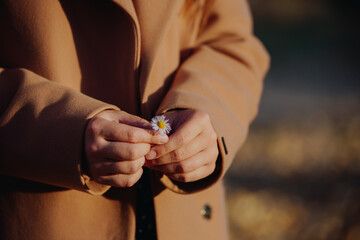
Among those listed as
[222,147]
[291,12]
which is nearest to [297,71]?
[291,12]

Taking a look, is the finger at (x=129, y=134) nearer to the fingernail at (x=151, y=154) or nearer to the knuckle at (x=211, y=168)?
the fingernail at (x=151, y=154)

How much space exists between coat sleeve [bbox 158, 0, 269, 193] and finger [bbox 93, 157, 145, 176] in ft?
0.62

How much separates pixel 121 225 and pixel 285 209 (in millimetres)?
2644

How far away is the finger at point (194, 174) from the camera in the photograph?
0.95 m

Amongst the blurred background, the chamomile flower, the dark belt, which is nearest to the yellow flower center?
the chamomile flower

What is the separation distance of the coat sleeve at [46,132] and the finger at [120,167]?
0.21ft

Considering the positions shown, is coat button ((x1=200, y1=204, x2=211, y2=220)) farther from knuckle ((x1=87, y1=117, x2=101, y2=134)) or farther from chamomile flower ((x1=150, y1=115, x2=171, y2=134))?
knuckle ((x1=87, y1=117, x2=101, y2=134))

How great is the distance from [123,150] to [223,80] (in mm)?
548

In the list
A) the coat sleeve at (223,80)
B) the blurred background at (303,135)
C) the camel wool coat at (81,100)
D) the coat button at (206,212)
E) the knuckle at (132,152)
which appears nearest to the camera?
the knuckle at (132,152)

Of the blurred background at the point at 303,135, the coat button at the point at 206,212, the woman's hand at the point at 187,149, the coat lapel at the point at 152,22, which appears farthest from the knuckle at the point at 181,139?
the blurred background at the point at 303,135

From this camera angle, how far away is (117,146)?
0.83m

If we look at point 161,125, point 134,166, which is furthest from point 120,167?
point 161,125

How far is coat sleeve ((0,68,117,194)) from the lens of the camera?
2.93 ft

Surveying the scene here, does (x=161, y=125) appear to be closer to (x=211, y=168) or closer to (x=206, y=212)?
(x=211, y=168)
